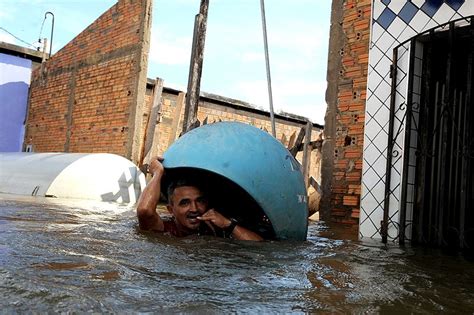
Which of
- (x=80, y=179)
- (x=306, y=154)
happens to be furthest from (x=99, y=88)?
(x=306, y=154)

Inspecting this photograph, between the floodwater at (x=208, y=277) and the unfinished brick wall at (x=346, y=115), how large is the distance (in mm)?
2602

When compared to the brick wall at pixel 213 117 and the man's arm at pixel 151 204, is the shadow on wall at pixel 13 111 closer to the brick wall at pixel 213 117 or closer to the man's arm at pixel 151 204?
the brick wall at pixel 213 117

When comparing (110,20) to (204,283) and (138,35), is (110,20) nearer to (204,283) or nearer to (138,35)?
(138,35)

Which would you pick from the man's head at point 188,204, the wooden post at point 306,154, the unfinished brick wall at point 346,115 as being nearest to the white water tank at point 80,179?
the wooden post at point 306,154

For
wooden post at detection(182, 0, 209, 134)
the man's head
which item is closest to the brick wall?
wooden post at detection(182, 0, 209, 134)

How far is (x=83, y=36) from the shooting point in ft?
39.3

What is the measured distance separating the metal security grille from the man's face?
5.78 feet

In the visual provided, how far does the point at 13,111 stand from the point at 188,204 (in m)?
12.6

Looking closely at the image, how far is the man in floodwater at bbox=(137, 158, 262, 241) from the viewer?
10.8 ft

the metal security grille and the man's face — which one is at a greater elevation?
the metal security grille

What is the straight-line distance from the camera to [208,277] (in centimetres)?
179

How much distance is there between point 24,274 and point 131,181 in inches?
283

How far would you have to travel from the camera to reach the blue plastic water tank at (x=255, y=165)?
3.34 meters

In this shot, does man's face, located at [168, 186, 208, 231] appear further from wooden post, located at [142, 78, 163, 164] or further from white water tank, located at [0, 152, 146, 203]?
wooden post, located at [142, 78, 163, 164]
